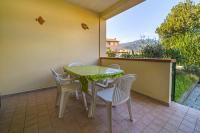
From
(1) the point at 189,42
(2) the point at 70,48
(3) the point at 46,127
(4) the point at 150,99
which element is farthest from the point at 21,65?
(1) the point at 189,42

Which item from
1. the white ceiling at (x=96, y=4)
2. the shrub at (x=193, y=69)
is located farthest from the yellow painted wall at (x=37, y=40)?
the shrub at (x=193, y=69)

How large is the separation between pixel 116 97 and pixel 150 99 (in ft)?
4.73

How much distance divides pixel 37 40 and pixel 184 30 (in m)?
5.11

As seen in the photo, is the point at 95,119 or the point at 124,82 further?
the point at 95,119

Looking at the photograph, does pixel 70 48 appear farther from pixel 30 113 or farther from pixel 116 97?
pixel 116 97

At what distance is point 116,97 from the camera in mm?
1629

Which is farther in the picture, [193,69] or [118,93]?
[193,69]

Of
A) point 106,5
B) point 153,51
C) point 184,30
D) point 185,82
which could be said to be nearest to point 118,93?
point 153,51

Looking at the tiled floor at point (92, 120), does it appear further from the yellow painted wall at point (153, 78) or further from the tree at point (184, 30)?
the tree at point (184, 30)

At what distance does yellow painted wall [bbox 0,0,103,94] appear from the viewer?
2.90 m

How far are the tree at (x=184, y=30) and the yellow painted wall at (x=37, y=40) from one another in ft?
9.61

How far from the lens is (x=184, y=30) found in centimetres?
479

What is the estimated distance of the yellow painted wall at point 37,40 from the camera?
114 inches

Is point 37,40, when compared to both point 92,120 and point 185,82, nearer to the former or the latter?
point 92,120
